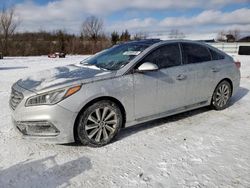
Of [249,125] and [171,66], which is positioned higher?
[171,66]

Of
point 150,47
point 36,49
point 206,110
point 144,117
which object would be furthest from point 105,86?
point 36,49

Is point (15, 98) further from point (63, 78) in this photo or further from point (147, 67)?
point (147, 67)

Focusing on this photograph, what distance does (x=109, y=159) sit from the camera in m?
3.25

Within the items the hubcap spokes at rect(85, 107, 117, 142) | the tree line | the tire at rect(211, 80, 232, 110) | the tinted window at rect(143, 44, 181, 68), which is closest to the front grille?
the hubcap spokes at rect(85, 107, 117, 142)

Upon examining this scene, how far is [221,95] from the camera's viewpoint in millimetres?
5176

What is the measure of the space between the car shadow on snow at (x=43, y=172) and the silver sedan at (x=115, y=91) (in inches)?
14.1

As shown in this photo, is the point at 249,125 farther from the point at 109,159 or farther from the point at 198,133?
the point at 109,159

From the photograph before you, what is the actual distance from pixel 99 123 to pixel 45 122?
75cm

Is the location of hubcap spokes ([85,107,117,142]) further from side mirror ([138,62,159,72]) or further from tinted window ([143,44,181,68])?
tinted window ([143,44,181,68])

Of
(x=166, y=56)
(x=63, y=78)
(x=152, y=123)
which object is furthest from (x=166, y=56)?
(x=63, y=78)

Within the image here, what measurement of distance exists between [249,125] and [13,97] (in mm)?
3983

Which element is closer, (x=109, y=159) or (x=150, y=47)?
(x=109, y=159)

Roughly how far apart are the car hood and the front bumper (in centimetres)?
20

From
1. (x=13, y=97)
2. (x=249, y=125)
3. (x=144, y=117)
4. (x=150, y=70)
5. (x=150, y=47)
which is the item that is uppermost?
(x=150, y=47)
